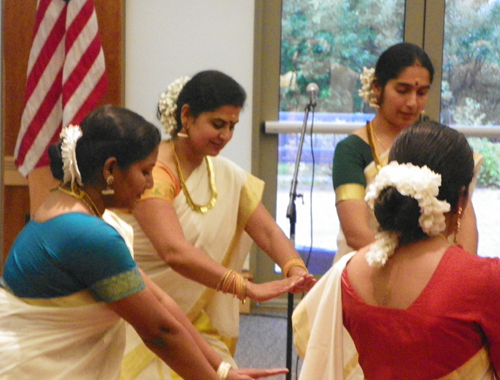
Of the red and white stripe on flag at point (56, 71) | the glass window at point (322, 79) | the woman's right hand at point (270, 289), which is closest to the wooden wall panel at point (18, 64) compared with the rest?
the red and white stripe on flag at point (56, 71)

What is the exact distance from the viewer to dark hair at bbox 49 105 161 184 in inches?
70.9

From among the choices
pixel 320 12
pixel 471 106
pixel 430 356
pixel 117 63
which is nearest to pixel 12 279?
pixel 430 356

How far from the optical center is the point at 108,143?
1.80 meters

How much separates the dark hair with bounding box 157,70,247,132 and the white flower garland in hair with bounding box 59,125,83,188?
80 cm

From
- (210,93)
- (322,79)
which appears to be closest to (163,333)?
(210,93)

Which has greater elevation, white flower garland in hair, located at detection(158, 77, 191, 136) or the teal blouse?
white flower garland in hair, located at detection(158, 77, 191, 136)

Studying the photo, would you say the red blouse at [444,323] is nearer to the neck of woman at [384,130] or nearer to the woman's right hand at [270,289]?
the woman's right hand at [270,289]

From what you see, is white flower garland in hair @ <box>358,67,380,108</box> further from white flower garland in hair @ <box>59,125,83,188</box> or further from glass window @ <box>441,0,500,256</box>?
glass window @ <box>441,0,500,256</box>

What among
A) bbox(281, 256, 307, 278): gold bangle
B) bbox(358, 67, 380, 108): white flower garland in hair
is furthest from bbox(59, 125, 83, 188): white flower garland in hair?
bbox(358, 67, 380, 108): white flower garland in hair

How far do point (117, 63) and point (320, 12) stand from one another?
148 centimetres

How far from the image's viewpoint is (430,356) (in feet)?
5.21

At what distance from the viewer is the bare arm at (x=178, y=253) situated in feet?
7.97

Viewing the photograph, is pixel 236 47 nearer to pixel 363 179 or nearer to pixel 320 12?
pixel 320 12

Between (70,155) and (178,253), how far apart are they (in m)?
0.73
